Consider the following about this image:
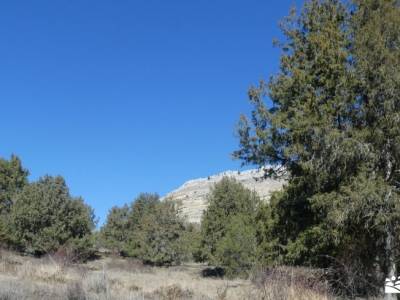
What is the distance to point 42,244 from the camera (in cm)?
4616

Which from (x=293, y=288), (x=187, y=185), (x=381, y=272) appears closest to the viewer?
(x=293, y=288)

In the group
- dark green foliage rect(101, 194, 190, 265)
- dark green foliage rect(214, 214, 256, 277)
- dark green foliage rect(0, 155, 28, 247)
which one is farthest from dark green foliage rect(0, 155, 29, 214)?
dark green foliage rect(214, 214, 256, 277)

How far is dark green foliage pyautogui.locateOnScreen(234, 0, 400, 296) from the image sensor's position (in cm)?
1539

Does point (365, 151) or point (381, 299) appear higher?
point (365, 151)

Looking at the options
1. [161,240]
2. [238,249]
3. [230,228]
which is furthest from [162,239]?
[238,249]

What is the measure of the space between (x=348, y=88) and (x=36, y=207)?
37155 mm

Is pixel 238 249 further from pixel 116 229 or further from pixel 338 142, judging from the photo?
pixel 116 229

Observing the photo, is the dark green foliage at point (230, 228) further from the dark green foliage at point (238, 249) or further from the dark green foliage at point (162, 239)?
the dark green foliage at point (162, 239)

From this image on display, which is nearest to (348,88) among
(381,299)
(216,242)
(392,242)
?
(392,242)

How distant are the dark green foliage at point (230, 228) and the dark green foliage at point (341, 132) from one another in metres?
15.2

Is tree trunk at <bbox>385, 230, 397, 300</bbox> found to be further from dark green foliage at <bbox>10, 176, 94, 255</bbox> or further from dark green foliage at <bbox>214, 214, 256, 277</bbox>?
dark green foliage at <bbox>10, 176, 94, 255</bbox>

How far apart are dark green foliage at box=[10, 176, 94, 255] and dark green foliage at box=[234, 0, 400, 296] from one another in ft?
103

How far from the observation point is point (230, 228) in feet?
124

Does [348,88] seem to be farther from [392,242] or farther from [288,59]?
[392,242]
